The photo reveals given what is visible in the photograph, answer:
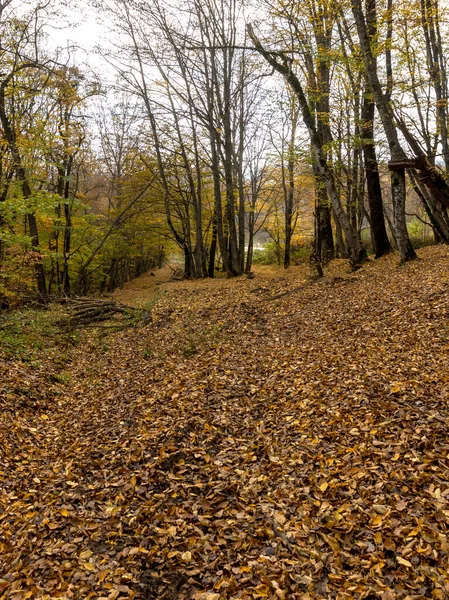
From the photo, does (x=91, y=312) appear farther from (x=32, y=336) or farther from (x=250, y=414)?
(x=250, y=414)

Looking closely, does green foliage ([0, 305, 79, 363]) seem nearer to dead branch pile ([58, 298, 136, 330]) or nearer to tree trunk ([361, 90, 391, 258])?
dead branch pile ([58, 298, 136, 330])

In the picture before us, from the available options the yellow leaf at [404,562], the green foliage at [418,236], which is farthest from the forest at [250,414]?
the green foliage at [418,236]

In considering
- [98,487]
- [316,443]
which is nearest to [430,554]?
[316,443]

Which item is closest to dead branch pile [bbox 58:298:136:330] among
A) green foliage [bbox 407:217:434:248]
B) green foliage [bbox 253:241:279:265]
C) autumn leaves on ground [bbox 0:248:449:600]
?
autumn leaves on ground [bbox 0:248:449:600]

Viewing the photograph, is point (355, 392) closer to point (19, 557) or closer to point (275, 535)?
point (275, 535)

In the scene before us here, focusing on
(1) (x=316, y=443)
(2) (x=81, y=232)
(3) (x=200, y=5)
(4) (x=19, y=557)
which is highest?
(3) (x=200, y=5)

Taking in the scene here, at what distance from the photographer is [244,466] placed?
15.2 feet

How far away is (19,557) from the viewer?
3693 millimetres

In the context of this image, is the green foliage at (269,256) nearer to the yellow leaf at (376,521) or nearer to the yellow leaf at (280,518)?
the yellow leaf at (280,518)

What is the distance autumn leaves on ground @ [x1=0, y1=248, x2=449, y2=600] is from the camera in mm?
3258

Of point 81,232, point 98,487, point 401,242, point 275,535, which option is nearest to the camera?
point 275,535

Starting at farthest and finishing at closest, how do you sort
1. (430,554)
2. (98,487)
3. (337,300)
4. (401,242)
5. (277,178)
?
(277,178) → (401,242) → (337,300) → (98,487) → (430,554)

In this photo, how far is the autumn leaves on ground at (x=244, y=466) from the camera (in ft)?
10.7

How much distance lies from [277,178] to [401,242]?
13.2 meters
